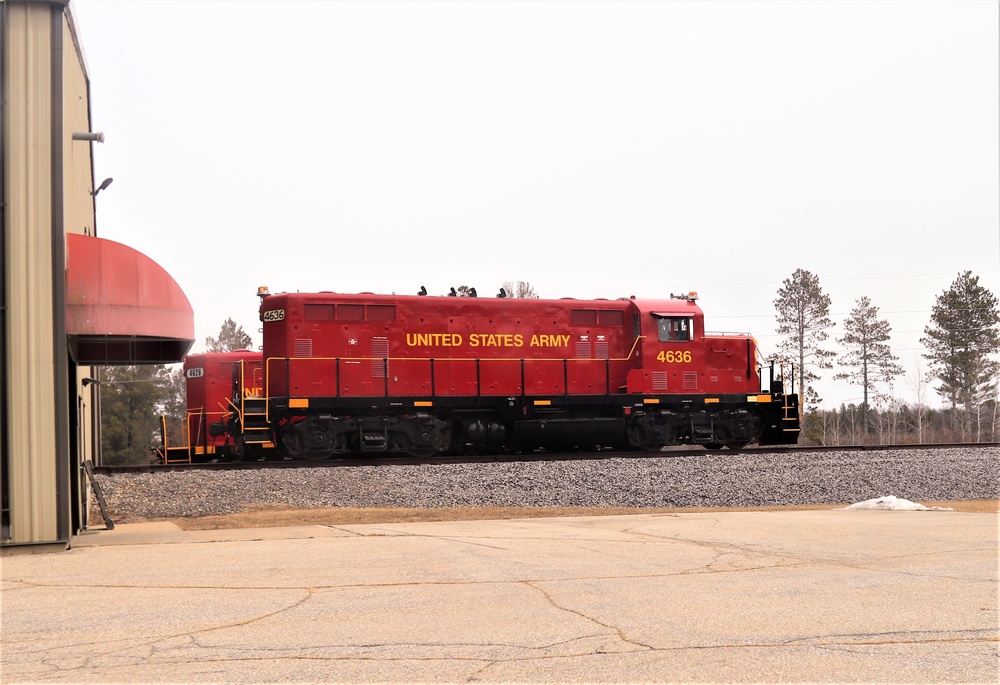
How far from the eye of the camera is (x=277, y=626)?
5938 millimetres

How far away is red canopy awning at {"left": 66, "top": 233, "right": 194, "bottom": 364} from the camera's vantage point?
10352mm

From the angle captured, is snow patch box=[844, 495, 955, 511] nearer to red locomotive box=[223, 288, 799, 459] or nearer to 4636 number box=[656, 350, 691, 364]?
red locomotive box=[223, 288, 799, 459]

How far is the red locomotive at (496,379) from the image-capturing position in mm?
20109

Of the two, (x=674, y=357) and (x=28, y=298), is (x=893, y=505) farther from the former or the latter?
(x=28, y=298)

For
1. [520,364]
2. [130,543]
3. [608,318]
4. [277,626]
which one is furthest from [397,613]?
[608,318]

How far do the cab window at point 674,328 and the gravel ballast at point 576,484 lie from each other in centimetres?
415

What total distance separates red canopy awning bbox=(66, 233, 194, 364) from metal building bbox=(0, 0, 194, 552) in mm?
11

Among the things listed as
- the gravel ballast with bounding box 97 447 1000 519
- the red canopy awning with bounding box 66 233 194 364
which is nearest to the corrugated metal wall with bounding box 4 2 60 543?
the red canopy awning with bounding box 66 233 194 364

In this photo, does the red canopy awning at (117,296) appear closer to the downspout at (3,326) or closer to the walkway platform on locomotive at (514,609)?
the downspout at (3,326)

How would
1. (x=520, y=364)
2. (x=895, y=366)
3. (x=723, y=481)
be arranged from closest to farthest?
1. (x=723, y=481)
2. (x=520, y=364)
3. (x=895, y=366)

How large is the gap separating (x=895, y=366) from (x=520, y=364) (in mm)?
50639

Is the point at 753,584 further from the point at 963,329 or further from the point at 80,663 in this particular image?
the point at 963,329

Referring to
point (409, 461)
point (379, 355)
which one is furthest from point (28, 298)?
point (379, 355)

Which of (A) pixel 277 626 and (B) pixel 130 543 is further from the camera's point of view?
(B) pixel 130 543
